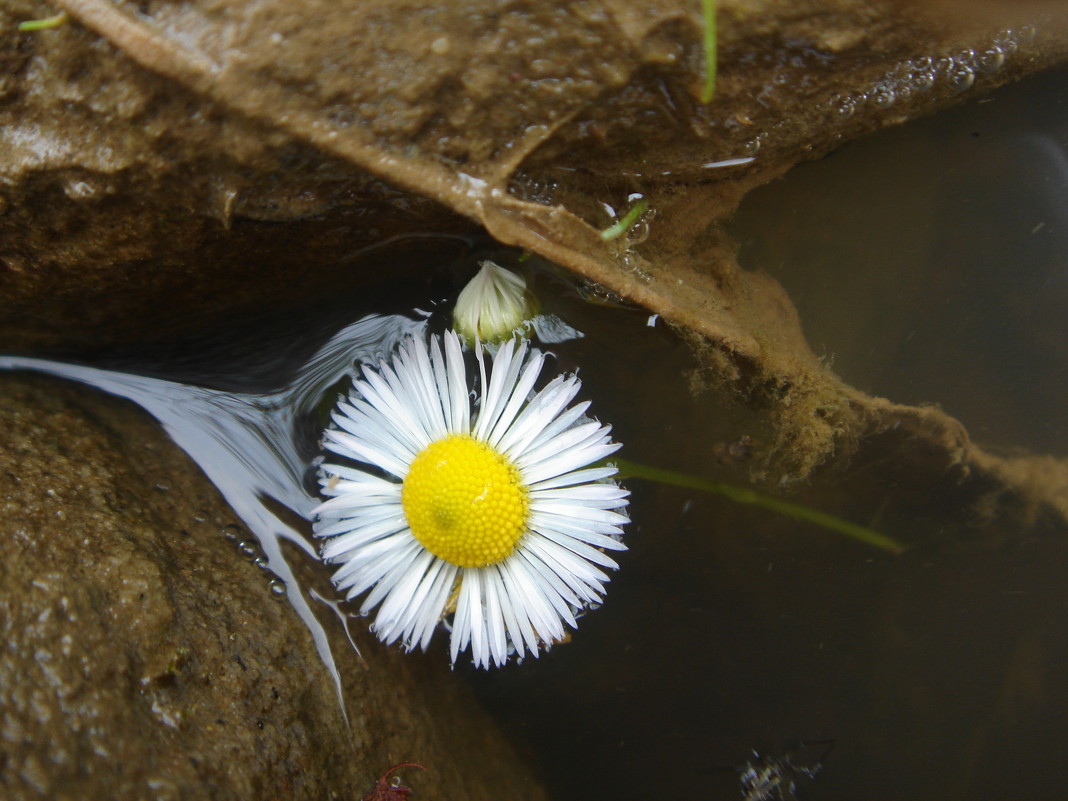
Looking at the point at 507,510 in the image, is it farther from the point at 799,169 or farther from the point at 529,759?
the point at 799,169

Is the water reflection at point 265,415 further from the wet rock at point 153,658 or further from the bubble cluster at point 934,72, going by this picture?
the bubble cluster at point 934,72

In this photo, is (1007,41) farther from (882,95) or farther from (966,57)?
(882,95)

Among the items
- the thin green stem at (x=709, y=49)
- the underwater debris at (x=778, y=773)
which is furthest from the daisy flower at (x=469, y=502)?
the underwater debris at (x=778, y=773)

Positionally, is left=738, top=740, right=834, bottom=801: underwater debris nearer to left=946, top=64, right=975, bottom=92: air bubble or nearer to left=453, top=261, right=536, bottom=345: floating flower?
left=453, top=261, right=536, bottom=345: floating flower

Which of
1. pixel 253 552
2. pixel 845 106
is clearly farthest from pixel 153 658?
pixel 845 106

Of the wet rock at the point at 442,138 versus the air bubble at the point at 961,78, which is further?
the air bubble at the point at 961,78

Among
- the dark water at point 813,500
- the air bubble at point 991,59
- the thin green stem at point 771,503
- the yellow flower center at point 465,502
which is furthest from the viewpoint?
the thin green stem at point 771,503

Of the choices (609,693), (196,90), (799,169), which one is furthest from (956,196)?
(196,90)

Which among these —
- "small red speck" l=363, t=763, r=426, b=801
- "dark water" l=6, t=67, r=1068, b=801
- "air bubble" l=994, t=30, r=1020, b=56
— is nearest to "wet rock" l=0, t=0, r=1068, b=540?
"air bubble" l=994, t=30, r=1020, b=56
